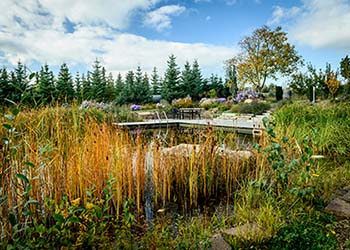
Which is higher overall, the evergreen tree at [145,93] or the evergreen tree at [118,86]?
the evergreen tree at [118,86]

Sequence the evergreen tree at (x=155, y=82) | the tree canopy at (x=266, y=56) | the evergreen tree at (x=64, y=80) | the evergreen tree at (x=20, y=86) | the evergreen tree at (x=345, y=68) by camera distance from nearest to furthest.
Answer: the evergreen tree at (x=20, y=86)
the evergreen tree at (x=345, y=68)
the evergreen tree at (x=64, y=80)
the tree canopy at (x=266, y=56)
the evergreen tree at (x=155, y=82)

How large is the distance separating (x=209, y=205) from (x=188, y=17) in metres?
5.06

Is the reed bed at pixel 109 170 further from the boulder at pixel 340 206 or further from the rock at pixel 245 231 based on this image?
the boulder at pixel 340 206

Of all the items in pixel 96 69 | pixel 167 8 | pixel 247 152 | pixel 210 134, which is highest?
pixel 96 69

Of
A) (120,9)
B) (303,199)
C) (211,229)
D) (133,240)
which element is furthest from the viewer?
(120,9)

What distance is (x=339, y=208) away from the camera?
2256mm

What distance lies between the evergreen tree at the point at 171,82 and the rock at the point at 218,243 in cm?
2292

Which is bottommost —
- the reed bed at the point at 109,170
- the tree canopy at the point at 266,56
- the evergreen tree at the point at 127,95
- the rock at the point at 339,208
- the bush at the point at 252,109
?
the rock at the point at 339,208

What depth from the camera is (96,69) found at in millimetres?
25312

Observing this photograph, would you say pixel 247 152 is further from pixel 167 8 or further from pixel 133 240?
pixel 167 8

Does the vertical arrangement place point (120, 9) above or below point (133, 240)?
above

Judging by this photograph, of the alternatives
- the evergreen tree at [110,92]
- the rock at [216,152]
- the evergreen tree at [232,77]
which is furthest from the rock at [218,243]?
the evergreen tree at [110,92]

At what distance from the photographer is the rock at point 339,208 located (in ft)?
7.20

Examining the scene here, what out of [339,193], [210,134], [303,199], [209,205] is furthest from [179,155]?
[339,193]
